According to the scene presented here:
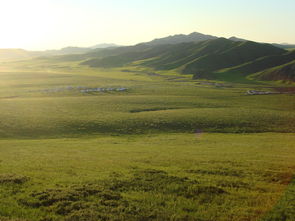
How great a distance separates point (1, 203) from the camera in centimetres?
1461

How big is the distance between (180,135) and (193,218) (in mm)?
32229

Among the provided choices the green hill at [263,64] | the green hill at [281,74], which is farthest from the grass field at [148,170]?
the green hill at [263,64]

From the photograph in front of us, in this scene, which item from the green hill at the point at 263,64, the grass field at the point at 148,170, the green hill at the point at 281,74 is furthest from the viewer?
the green hill at the point at 263,64

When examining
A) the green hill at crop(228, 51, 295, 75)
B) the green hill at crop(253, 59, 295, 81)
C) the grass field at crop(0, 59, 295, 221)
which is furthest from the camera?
the green hill at crop(228, 51, 295, 75)

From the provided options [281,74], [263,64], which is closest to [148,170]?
[281,74]

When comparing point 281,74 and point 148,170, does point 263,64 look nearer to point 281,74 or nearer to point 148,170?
point 281,74

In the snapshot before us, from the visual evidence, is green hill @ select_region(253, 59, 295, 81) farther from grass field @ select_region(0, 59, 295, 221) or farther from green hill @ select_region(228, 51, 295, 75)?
grass field @ select_region(0, 59, 295, 221)

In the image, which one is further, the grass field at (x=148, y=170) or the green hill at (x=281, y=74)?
the green hill at (x=281, y=74)

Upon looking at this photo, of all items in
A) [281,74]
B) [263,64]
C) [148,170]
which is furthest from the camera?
[263,64]

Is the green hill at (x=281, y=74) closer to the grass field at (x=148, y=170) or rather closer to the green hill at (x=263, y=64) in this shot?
the green hill at (x=263, y=64)

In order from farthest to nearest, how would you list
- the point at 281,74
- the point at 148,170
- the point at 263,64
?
the point at 263,64, the point at 281,74, the point at 148,170

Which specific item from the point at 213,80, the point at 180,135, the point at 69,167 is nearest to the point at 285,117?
the point at 180,135

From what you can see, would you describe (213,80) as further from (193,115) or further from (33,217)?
(33,217)

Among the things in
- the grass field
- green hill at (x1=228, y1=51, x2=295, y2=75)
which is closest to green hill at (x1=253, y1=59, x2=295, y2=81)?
green hill at (x1=228, y1=51, x2=295, y2=75)
